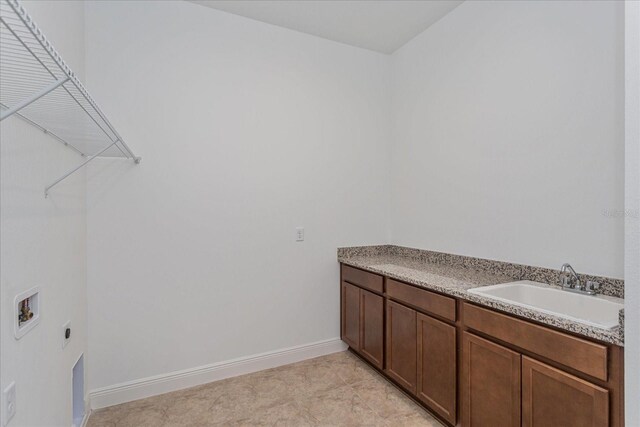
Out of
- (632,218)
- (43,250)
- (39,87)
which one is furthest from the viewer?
(43,250)

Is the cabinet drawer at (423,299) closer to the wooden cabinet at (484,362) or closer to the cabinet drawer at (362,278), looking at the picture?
the wooden cabinet at (484,362)

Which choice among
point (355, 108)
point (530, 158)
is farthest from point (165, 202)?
point (530, 158)

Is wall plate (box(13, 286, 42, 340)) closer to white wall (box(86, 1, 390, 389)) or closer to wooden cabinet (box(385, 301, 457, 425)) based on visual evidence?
white wall (box(86, 1, 390, 389))

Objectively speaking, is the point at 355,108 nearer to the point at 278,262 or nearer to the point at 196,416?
the point at 278,262

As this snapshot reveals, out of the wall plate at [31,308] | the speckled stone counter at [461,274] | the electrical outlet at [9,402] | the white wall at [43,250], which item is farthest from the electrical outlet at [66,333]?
the speckled stone counter at [461,274]

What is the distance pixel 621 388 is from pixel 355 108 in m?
2.70

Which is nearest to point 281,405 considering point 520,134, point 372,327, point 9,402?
point 372,327

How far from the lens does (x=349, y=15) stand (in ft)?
8.61

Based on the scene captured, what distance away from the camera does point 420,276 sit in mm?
2217

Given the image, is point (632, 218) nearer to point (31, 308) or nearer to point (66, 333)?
point (31, 308)

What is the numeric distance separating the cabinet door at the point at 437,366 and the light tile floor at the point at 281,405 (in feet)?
0.50

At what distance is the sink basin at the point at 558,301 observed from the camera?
5.05 ft

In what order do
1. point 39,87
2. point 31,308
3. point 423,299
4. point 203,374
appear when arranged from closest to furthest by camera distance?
point 39,87 < point 31,308 < point 423,299 < point 203,374

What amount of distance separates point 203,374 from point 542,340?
2.29 m
